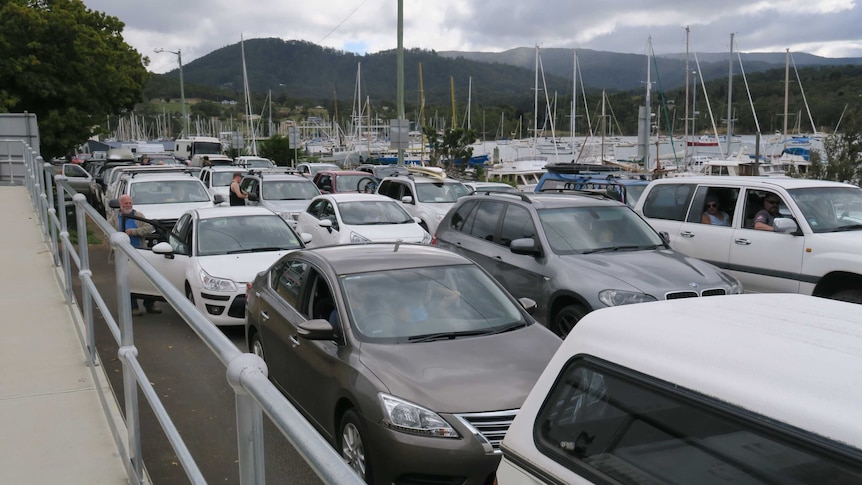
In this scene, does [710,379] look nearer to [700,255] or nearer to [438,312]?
[438,312]

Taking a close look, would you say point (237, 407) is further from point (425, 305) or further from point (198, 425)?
point (425, 305)

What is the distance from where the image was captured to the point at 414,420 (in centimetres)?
442

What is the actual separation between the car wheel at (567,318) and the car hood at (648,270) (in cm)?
35

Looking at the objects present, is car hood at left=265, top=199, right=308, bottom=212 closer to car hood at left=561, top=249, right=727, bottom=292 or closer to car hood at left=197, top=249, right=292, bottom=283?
car hood at left=197, top=249, right=292, bottom=283

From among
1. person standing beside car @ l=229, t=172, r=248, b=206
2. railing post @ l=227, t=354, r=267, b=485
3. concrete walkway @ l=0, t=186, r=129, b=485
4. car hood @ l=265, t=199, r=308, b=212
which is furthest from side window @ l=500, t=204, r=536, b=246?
car hood @ l=265, t=199, r=308, b=212

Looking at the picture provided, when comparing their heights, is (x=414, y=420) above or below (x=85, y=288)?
below

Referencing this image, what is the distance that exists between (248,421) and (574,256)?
660cm

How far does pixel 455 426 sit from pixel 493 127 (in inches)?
4103

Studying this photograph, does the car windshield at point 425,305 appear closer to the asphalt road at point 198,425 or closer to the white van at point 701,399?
the asphalt road at point 198,425

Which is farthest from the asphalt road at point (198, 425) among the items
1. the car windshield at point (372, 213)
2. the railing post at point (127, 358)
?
the car windshield at point (372, 213)

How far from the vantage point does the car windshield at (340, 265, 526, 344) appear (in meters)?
5.39

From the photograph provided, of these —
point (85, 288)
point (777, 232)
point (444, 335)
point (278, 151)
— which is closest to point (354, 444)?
point (444, 335)

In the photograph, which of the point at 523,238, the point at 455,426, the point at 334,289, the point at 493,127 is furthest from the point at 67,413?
the point at 493,127

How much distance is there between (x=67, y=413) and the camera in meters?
4.56
